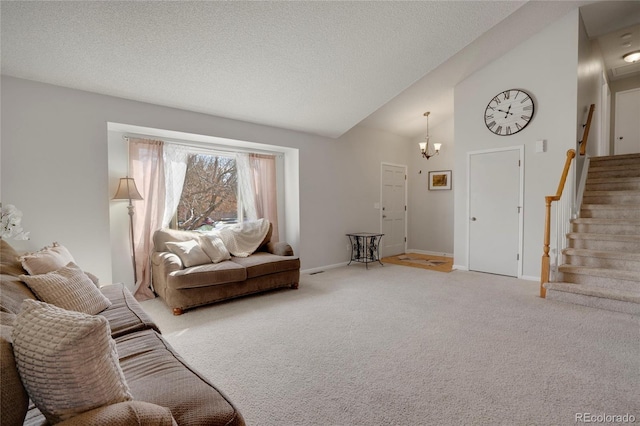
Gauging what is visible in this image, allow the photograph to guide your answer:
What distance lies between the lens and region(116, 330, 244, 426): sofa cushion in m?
1.10

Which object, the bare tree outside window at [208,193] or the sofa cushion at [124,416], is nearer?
the sofa cushion at [124,416]

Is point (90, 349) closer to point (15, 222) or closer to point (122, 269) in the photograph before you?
point (15, 222)

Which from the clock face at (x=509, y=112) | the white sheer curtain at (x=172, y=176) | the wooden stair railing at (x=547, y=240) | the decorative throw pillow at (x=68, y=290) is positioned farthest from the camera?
the clock face at (x=509, y=112)

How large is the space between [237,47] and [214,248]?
229 centimetres

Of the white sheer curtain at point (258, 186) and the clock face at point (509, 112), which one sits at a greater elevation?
the clock face at point (509, 112)

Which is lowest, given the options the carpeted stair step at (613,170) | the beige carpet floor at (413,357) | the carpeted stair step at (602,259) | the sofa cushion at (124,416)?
the beige carpet floor at (413,357)

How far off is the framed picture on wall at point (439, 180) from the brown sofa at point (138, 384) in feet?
19.9

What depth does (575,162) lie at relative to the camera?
A: 13.8 ft

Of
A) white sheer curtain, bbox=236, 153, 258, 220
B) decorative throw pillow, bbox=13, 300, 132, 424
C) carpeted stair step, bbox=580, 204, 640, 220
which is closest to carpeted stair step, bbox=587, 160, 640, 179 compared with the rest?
carpeted stair step, bbox=580, 204, 640, 220

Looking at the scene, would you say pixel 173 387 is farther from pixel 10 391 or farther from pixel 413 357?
pixel 413 357

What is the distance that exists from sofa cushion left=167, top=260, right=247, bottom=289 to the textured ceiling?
6.45 feet

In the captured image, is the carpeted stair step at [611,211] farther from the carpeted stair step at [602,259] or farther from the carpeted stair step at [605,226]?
the carpeted stair step at [602,259]

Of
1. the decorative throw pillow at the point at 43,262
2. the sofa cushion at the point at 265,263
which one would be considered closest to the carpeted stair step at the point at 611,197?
the sofa cushion at the point at 265,263

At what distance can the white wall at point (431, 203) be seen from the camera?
6543 mm
